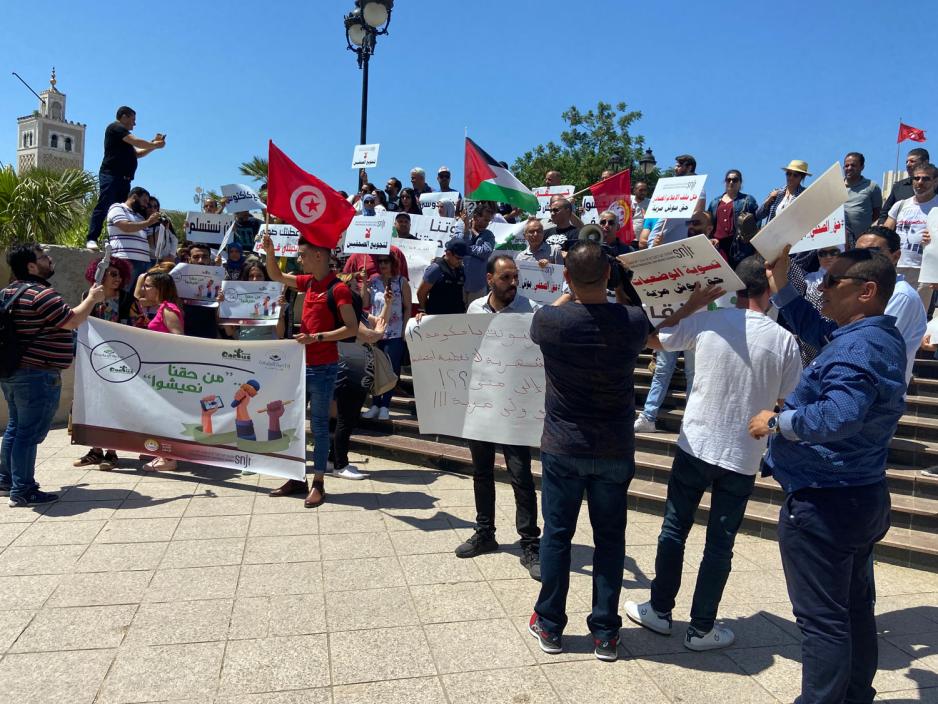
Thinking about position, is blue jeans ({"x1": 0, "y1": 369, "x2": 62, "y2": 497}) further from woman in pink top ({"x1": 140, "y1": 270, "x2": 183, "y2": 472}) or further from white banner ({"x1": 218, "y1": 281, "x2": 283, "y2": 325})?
white banner ({"x1": 218, "y1": 281, "x2": 283, "y2": 325})

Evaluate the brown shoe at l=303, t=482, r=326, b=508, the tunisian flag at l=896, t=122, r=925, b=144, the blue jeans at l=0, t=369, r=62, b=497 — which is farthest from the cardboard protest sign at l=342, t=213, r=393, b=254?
the tunisian flag at l=896, t=122, r=925, b=144

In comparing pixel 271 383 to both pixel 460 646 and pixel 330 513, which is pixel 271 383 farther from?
pixel 460 646

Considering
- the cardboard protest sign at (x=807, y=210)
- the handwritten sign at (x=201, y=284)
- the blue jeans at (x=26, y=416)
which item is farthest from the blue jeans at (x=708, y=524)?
the handwritten sign at (x=201, y=284)

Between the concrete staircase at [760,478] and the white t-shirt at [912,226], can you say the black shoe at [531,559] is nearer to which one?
the concrete staircase at [760,478]

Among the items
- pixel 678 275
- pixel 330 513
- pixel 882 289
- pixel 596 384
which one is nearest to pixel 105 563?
pixel 330 513

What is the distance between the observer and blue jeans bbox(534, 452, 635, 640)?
3143mm

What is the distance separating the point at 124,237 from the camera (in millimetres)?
8594

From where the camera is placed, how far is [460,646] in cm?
328

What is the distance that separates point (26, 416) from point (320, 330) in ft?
7.90

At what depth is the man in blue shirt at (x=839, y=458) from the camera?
231 cm

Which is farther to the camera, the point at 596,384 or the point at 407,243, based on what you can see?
the point at 407,243

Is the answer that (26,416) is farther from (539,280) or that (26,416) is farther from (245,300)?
(539,280)

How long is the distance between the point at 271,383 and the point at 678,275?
12.5 feet

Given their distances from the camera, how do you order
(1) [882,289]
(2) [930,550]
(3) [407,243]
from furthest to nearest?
(3) [407,243] → (2) [930,550] → (1) [882,289]
